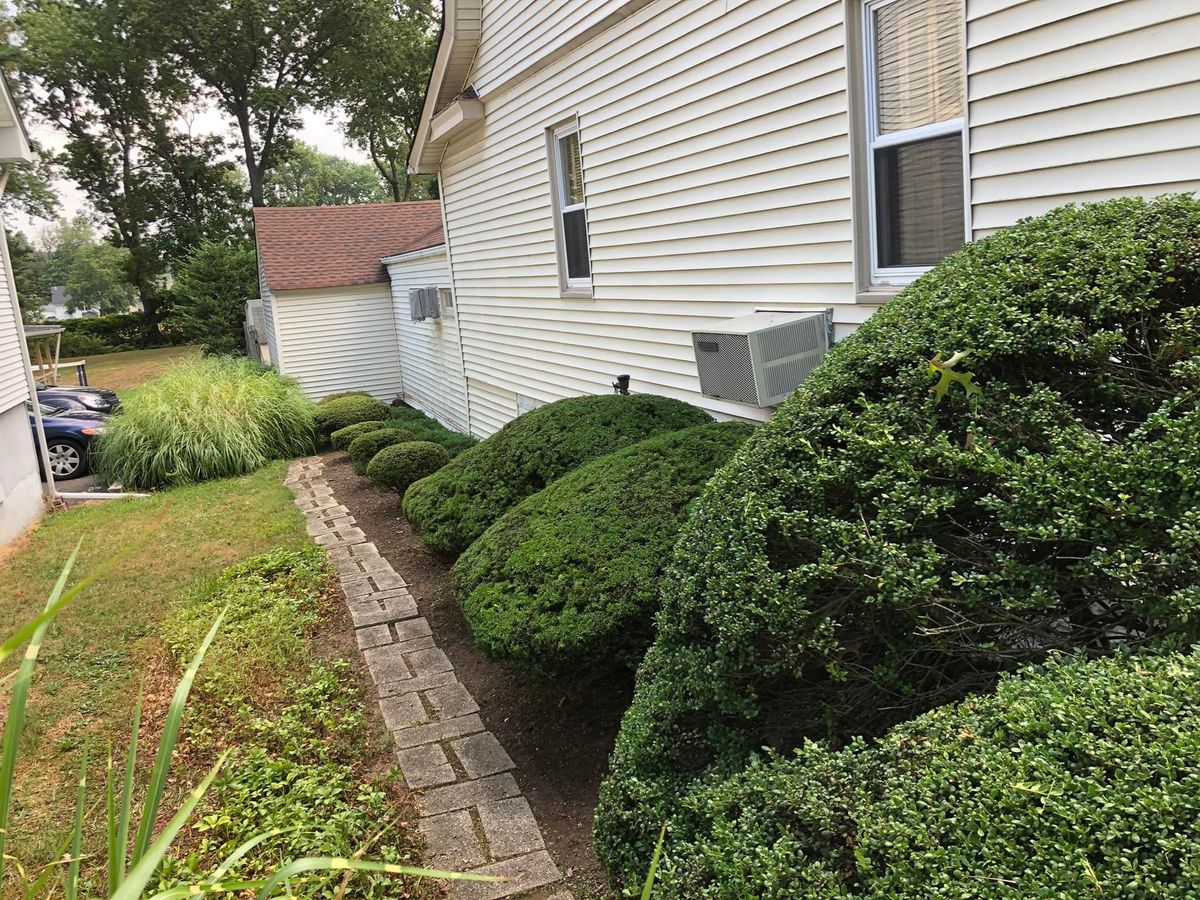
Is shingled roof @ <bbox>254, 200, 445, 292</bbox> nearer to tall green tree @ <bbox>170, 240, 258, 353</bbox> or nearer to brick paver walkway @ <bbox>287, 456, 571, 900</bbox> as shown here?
tall green tree @ <bbox>170, 240, 258, 353</bbox>

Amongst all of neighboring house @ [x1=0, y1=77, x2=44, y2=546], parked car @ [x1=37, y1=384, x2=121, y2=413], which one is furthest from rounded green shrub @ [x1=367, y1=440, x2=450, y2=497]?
parked car @ [x1=37, y1=384, x2=121, y2=413]

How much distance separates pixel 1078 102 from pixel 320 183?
248ft

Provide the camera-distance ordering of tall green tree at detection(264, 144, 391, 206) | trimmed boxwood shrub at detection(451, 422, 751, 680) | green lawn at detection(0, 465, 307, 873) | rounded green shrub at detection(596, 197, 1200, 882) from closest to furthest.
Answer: rounded green shrub at detection(596, 197, 1200, 882) → trimmed boxwood shrub at detection(451, 422, 751, 680) → green lawn at detection(0, 465, 307, 873) → tall green tree at detection(264, 144, 391, 206)

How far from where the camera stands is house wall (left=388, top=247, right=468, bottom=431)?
46.3ft

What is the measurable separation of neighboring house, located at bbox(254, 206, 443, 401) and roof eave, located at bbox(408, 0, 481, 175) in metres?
6.48

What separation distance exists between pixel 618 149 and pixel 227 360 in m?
11.8

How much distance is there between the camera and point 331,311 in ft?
62.7

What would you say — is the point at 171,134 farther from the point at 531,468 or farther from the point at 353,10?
the point at 531,468

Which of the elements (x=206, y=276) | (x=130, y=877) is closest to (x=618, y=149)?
(x=130, y=877)

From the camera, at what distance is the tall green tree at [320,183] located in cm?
6406

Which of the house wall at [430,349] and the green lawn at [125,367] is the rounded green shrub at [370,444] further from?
the green lawn at [125,367]

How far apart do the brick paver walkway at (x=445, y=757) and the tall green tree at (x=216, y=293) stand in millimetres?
23124

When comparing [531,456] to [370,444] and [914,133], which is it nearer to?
[914,133]

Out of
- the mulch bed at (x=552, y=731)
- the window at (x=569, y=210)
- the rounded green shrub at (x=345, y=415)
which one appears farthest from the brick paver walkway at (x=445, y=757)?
the rounded green shrub at (x=345, y=415)
